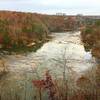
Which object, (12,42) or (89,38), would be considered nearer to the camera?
(12,42)

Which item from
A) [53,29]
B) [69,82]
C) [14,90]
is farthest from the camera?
[53,29]

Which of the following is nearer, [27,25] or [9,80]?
[9,80]

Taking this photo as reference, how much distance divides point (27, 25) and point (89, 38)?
9.88 m

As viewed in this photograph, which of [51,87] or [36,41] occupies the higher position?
[51,87]

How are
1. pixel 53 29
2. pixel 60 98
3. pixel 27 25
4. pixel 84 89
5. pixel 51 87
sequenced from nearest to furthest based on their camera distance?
1. pixel 51 87
2. pixel 60 98
3. pixel 84 89
4. pixel 27 25
5. pixel 53 29

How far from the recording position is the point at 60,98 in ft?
40.5

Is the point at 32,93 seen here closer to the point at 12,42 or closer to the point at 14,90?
→ the point at 14,90

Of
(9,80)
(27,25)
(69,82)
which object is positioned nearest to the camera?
(69,82)

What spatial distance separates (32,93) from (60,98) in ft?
9.53

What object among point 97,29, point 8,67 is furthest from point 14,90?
point 97,29

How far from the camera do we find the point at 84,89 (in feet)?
47.1

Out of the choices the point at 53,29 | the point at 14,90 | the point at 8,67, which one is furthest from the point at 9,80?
the point at 53,29

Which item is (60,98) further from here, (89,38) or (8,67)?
(89,38)

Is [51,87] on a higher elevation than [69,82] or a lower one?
higher
